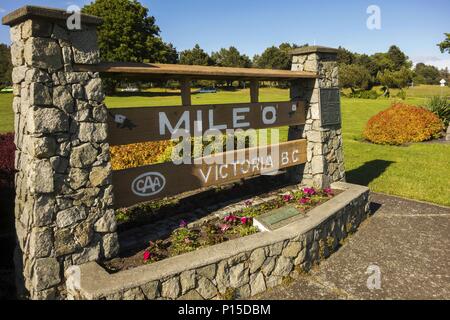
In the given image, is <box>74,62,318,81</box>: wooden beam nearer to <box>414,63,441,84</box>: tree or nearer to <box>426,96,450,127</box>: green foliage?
<box>426,96,450,127</box>: green foliage

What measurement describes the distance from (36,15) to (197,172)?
3146 millimetres

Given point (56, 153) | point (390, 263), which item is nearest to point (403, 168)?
point (390, 263)

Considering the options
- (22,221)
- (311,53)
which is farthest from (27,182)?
(311,53)

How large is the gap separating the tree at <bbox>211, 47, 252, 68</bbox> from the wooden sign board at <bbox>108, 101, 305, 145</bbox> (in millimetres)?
67578

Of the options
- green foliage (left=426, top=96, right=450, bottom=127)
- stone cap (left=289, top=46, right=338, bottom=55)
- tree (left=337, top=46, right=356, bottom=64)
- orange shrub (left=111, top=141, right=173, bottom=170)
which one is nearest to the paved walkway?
stone cap (left=289, top=46, right=338, bottom=55)

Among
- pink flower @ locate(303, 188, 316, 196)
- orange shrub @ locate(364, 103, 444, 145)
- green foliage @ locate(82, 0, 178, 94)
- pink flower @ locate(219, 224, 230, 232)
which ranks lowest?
pink flower @ locate(219, 224, 230, 232)

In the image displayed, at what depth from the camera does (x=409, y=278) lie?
4.98 meters

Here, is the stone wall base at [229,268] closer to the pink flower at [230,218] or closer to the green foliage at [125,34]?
the pink flower at [230,218]

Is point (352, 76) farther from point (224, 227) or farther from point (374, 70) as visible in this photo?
point (224, 227)

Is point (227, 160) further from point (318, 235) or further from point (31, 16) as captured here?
point (31, 16)

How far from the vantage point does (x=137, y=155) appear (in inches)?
372

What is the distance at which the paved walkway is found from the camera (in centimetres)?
466

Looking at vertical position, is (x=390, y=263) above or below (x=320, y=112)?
below

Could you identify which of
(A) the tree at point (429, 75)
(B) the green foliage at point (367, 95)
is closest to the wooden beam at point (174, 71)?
(B) the green foliage at point (367, 95)
